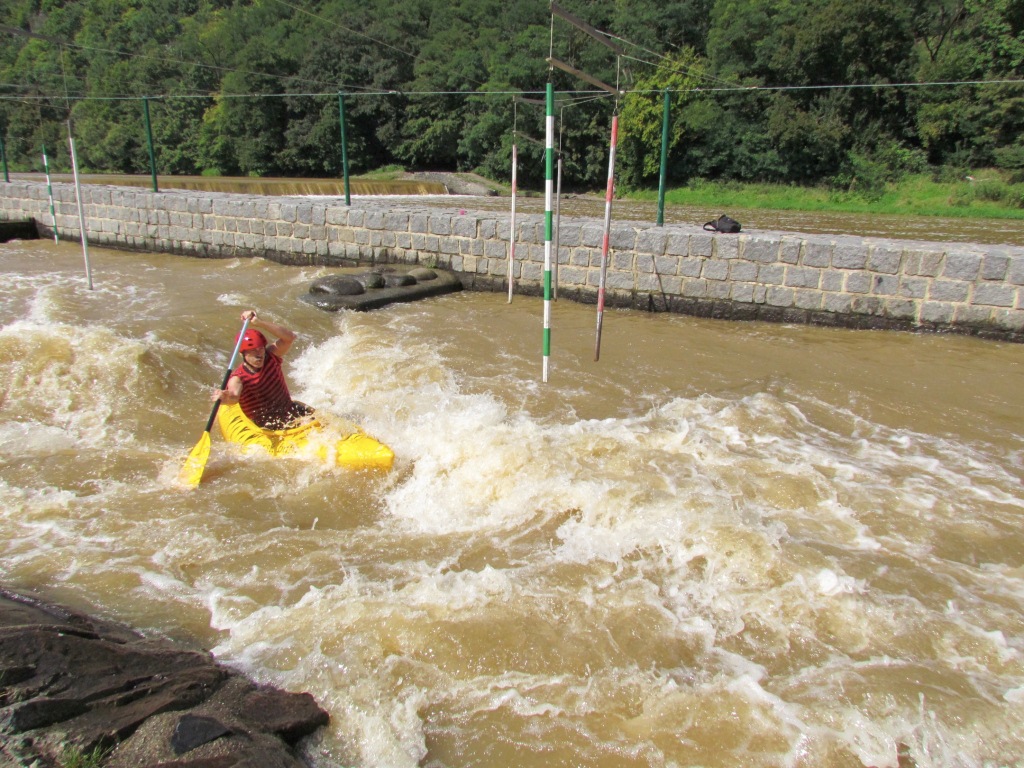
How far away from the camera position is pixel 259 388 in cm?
512

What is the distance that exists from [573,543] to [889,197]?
24955 mm

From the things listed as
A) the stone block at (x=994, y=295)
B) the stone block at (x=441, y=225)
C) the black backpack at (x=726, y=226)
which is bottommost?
the stone block at (x=994, y=295)

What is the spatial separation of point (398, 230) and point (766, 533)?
849 cm

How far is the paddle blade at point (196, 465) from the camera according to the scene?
4.67 meters

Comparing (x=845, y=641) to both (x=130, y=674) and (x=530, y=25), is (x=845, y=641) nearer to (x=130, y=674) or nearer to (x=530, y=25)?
(x=130, y=674)

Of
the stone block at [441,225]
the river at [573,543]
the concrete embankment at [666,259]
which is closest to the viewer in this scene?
the river at [573,543]

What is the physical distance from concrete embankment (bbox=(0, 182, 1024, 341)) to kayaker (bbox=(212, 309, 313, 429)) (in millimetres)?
5210

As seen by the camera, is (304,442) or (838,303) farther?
(838,303)

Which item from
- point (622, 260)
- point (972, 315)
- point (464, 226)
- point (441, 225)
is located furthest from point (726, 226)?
point (441, 225)

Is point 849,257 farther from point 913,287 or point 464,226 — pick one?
point 464,226

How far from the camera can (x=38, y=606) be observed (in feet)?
9.76

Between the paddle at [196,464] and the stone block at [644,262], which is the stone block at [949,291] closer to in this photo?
the stone block at [644,262]

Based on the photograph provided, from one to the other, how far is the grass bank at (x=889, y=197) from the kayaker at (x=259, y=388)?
22.1 metres

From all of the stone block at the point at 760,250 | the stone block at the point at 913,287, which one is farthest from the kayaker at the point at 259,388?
the stone block at the point at 913,287
